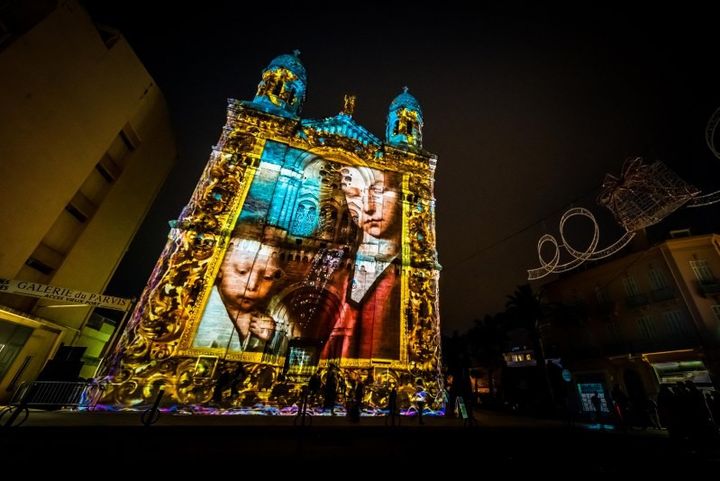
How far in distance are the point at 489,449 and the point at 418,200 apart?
12.5 m

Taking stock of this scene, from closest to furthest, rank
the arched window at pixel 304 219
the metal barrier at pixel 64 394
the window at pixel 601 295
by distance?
the metal barrier at pixel 64 394 → the arched window at pixel 304 219 → the window at pixel 601 295

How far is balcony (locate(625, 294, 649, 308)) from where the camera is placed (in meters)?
19.9

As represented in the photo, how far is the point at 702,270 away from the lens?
1775 cm

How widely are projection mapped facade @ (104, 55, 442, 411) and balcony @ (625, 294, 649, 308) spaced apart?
683 inches

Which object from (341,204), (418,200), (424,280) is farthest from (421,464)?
(418,200)

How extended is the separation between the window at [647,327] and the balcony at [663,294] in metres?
1.46

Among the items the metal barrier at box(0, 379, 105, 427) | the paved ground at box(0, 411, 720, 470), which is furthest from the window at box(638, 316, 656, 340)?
the metal barrier at box(0, 379, 105, 427)

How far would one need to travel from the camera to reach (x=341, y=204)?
15.7 m

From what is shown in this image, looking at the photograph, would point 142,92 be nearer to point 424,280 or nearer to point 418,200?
point 418,200

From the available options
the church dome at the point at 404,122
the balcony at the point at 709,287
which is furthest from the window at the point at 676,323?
the church dome at the point at 404,122

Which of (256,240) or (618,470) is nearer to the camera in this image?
(618,470)

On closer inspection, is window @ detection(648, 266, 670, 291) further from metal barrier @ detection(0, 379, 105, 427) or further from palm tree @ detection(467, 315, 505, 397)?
metal barrier @ detection(0, 379, 105, 427)

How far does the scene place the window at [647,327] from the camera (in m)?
19.2

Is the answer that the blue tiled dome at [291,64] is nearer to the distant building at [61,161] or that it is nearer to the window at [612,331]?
the distant building at [61,161]
